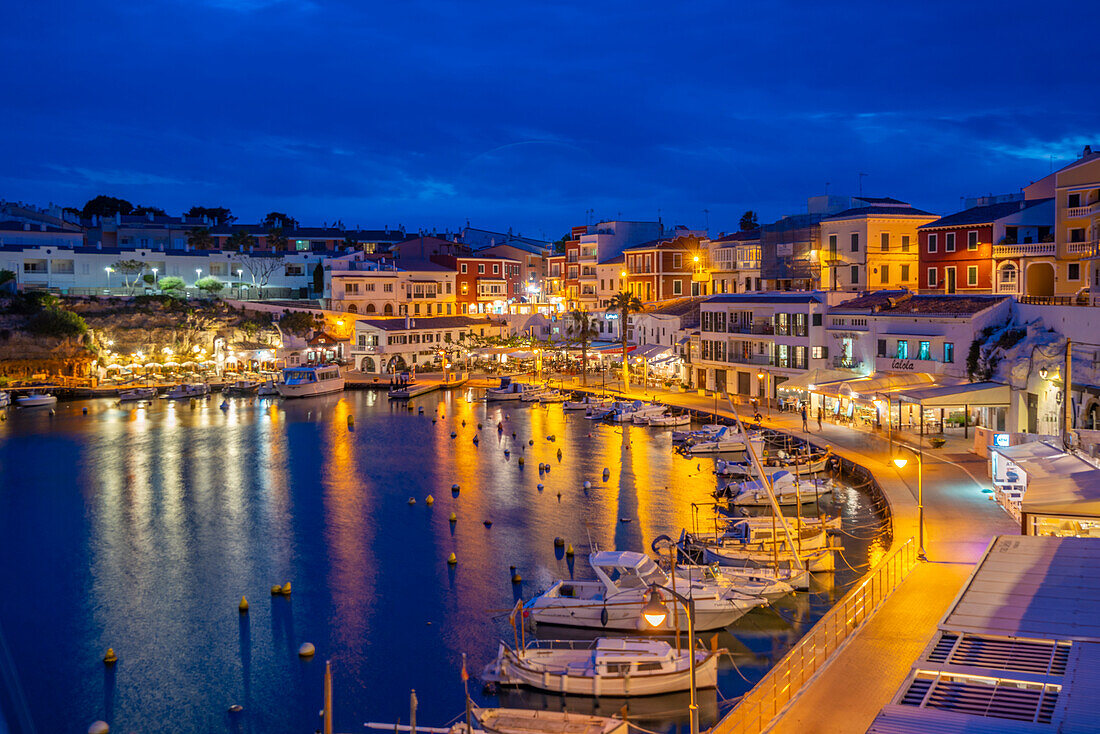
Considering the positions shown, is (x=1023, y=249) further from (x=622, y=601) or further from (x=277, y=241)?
(x=277, y=241)

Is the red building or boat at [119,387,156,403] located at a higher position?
the red building

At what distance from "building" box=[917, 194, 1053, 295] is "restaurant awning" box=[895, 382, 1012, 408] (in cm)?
1629

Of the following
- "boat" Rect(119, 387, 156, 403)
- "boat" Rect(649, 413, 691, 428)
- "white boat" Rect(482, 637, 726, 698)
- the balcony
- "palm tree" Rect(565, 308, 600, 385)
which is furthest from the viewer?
"palm tree" Rect(565, 308, 600, 385)

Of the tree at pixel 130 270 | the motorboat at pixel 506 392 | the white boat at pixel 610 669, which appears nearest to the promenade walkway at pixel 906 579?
the white boat at pixel 610 669

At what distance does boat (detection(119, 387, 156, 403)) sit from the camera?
226ft

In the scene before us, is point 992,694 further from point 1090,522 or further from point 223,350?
point 223,350

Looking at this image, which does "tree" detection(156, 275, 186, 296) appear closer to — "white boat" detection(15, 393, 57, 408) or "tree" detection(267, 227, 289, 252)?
"tree" detection(267, 227, 289, 252)

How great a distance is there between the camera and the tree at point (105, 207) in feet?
422

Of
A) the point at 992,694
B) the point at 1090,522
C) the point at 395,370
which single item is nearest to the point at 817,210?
the point at 395,370

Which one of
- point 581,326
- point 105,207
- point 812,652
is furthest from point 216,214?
point 812,652

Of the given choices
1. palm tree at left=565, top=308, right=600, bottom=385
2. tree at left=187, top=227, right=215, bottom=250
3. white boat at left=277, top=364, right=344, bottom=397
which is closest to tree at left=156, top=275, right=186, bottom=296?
tree at left=187, top=227, right=215, bottom=250

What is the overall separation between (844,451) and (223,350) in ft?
199

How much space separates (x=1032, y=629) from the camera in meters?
14.2

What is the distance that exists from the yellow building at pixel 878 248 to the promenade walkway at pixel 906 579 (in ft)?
73.9
